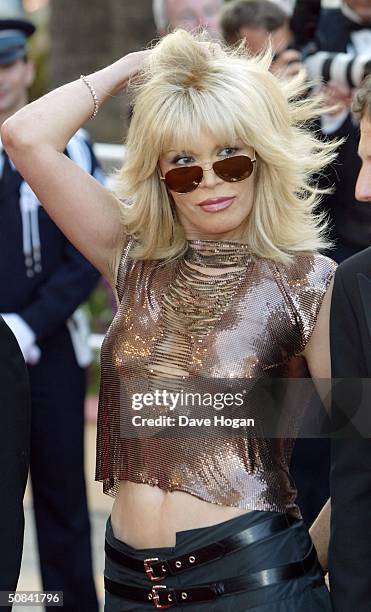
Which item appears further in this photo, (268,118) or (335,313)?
(268,118)

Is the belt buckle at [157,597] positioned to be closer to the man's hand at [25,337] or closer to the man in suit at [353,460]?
the man in suit at [353,460]

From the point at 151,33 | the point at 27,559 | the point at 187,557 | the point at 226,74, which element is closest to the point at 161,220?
the point at 226,74

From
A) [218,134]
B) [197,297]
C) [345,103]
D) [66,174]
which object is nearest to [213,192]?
[218,134]

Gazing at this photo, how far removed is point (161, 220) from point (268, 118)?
1.27 feet

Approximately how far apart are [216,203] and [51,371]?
6.15 ft

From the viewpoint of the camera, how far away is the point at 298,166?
125 inches

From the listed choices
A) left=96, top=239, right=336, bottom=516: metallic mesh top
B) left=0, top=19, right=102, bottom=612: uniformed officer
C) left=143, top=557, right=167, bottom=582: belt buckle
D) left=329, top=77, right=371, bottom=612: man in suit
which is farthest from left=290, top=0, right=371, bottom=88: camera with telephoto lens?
left=143, top=557, right=167, bottom=582: belt buckle

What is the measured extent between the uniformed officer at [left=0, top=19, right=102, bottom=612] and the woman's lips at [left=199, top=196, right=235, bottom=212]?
1.70 metres

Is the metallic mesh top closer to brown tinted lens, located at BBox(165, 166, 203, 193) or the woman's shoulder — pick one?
the woman's shoulder

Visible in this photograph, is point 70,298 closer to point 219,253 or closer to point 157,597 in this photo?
point 219,253

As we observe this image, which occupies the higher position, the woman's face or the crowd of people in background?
the woman's face

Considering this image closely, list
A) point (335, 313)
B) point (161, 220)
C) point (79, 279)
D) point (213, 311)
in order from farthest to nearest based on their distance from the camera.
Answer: point (79, 279), point (161, 220), point (213, 311), point (335, 313)

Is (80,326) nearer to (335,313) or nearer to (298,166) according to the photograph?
(298,166)

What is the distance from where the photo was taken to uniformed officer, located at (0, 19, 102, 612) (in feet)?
15.7
